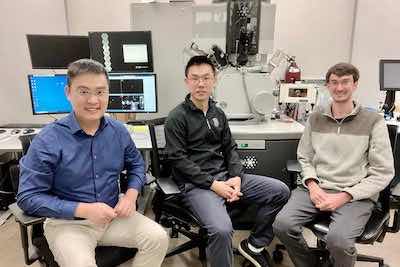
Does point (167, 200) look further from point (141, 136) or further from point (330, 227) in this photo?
point (330, 227)

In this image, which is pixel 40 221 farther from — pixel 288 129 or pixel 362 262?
pixel 362 262

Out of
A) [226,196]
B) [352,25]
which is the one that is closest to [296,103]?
[226,196]

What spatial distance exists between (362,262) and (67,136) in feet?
6.20

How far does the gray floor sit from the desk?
0.54 m

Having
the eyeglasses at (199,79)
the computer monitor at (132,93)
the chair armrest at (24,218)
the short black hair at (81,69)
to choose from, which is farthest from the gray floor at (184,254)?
the short black hair at (81,69)

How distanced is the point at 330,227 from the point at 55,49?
2162mm

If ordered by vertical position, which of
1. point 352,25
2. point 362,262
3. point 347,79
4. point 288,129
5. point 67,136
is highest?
point 352,25

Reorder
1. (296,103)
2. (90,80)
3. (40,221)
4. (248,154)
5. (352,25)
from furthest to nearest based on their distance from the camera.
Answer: (352,25) → (296,103) → (248,154) → (90,80) → (40,221)

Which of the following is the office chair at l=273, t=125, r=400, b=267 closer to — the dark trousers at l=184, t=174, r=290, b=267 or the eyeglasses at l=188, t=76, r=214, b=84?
the dark trousers at l=184, t=174, r=290, b=267

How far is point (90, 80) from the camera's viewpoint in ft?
4.77

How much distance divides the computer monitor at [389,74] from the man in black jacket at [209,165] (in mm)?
1444

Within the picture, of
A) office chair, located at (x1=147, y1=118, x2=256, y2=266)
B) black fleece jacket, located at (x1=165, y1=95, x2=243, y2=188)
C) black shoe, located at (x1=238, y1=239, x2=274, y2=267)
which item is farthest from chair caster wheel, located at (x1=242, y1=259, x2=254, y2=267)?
black fleece jacket, located at (x1=165, y1=95, x2=243, y2=188)

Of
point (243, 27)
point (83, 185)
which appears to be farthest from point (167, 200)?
point (243, 27)

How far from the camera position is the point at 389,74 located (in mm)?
2686
